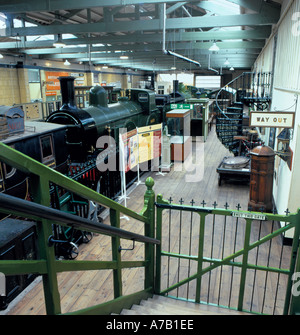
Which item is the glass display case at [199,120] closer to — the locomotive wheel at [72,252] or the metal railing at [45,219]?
the locomotive wheel at [72,252]

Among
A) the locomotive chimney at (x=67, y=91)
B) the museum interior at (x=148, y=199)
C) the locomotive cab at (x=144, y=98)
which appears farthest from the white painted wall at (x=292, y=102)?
the locomotive cab at (x=144, y=98)

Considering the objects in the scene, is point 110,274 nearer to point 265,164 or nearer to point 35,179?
point 35,179

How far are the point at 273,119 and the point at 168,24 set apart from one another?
4.46m

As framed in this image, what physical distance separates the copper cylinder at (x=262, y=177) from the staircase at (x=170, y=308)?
3395mm

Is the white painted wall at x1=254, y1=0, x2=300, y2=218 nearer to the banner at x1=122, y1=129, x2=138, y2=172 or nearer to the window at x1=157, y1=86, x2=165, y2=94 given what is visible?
the banner at x1=122, y1=129, x2=138, y2=172

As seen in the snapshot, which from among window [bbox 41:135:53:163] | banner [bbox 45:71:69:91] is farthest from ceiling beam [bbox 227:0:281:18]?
banner [bbox 45:71:69:91]

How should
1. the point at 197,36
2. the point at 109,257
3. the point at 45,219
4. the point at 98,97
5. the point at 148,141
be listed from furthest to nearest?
1. the point at 197,36
2. the point at 98,97
3. the point at 148,141
4. the point at 109,257
5. the point at 45,219

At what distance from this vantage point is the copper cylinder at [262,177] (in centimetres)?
591

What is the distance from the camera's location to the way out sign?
4.86 m

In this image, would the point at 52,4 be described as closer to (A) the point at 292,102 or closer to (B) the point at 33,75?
(A) the point at 292,102

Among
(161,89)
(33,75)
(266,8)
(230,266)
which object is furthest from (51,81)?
(230,266)

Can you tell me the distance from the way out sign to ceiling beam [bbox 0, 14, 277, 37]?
10.8 ft

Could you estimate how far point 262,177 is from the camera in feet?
19.6

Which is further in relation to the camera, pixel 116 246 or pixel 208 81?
pixel 208 81
